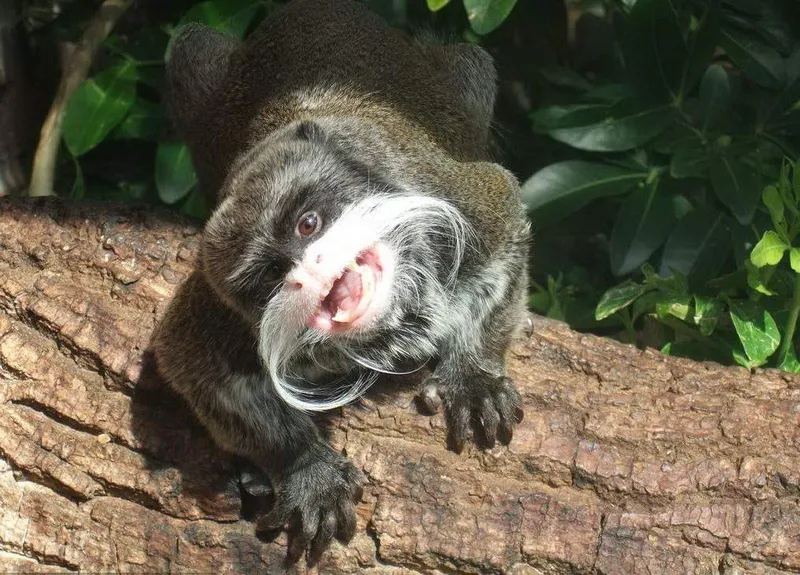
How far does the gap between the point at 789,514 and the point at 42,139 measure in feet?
12.3

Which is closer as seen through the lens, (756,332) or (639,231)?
(756,332)

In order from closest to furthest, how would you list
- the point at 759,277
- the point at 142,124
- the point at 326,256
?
the point at 326,256 < the point at 759,277 < the point at 142,124

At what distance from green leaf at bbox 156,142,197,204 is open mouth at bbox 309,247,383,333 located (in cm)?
229

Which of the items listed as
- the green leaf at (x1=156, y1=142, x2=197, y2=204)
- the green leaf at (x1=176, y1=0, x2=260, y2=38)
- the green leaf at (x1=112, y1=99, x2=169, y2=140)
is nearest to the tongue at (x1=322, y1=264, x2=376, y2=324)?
the green leaf at (x1=156, y1=142, x2=197, y2=204)

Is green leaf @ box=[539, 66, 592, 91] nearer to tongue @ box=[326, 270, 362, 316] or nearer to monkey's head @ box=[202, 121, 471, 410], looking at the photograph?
monkey's head @ box=[202, 121, 471, 410]

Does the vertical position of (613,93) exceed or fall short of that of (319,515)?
it exceeds it

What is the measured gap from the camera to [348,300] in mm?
2750

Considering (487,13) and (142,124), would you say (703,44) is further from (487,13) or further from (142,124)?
(142,124)

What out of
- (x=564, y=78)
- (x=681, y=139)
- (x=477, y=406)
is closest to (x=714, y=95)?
(x=681, y=139)

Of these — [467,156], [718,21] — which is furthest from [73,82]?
[718,21]

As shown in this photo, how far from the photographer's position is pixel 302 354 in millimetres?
3242

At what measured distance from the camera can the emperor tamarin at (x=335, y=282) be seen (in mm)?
2889

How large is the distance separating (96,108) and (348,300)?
252cm

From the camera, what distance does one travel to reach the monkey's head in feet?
9.06
